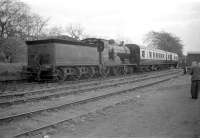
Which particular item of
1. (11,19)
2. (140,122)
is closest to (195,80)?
(140,122)

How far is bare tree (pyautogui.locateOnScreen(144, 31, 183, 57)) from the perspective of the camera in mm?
84250

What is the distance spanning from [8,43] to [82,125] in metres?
22.3

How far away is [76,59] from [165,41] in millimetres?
71205

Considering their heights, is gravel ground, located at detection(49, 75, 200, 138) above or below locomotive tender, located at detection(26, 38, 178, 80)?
below

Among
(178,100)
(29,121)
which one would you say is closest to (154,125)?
(29,121)

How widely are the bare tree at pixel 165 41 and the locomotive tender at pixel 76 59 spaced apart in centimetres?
5987

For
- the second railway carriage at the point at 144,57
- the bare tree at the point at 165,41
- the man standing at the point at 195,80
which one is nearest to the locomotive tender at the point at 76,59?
the second railway carriage at the point at 144,57

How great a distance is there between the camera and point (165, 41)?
277 ft

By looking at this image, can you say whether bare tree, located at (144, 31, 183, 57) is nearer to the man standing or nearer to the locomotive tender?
the locomotive tender

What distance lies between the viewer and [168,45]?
8394cm

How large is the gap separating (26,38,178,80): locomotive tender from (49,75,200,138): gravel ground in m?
8.63

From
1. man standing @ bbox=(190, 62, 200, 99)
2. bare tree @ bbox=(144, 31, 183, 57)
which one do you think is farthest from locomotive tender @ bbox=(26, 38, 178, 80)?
bare tree @ bbox=(144, 31, 183, 57)

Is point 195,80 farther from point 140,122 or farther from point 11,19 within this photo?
point 11,19

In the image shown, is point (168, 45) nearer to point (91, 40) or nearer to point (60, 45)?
point (91, 40)
